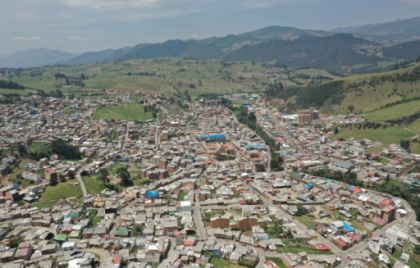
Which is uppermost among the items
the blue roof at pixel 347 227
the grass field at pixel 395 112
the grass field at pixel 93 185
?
the grass field at pixel 395 112

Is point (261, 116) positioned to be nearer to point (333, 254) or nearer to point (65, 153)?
point (65, 153)

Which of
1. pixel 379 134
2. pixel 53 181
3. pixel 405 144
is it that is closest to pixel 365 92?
pixel 379 134

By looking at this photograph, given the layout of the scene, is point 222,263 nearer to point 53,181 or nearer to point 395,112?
point 53,181

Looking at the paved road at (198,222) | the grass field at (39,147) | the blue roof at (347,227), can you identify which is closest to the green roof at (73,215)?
the paved road at (198,222)

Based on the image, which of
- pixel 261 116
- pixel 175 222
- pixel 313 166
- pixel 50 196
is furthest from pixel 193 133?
pixel 175 222

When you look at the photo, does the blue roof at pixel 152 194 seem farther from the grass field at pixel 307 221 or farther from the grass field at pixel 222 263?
the grass field at pixel 307 221
